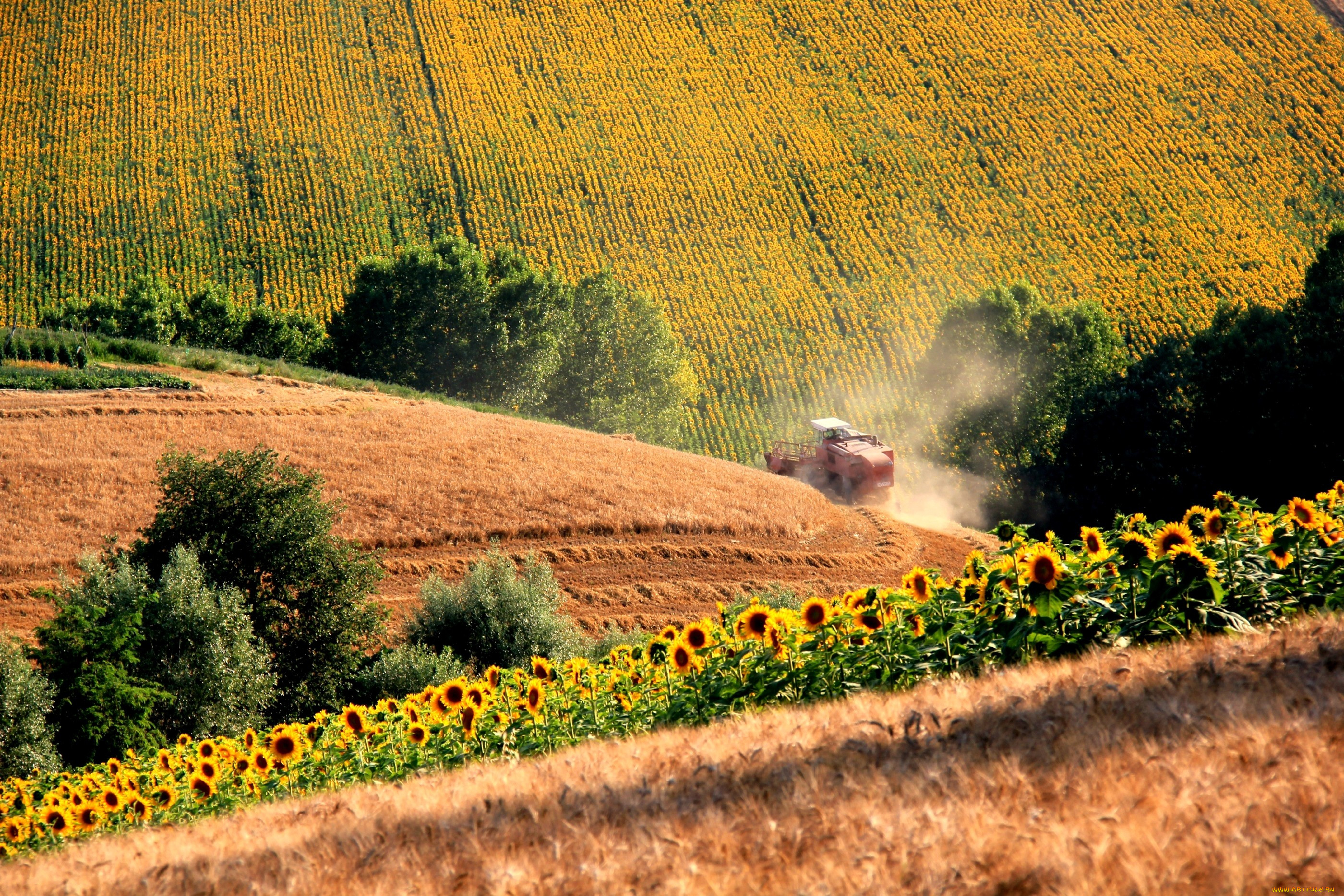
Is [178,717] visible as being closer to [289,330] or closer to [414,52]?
[289,330]

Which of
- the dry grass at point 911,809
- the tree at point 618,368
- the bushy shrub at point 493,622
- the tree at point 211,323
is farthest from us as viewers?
the tree at point 211,323

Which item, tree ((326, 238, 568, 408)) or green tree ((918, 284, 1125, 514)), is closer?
green tree ((918, 284, 1125, 514))

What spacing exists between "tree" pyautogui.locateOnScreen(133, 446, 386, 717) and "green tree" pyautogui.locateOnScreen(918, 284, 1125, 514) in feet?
111

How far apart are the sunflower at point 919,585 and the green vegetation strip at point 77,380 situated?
39.4m

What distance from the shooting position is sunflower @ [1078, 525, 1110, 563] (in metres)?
6.30

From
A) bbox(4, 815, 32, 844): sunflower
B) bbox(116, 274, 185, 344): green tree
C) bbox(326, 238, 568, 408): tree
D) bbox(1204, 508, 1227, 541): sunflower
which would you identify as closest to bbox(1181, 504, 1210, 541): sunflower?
bbox(1204, 508, 1227, 541): sunflower

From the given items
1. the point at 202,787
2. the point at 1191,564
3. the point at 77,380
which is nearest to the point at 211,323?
the point at 77,380

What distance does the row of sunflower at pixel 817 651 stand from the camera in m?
6.03

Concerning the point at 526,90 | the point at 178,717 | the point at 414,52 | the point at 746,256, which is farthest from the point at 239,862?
the point at 414,52

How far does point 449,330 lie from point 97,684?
47.0 meters

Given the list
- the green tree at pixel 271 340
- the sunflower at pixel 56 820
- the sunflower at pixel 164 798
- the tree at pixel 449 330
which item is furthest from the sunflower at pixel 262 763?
the green tree at pixel 271 340

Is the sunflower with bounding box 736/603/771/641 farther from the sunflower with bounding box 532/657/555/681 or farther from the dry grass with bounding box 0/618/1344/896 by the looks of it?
the sunflower with bounding box 532/657/555/681

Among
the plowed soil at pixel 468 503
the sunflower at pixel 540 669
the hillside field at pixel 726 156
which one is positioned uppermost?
the hillside field at pixel 726 156

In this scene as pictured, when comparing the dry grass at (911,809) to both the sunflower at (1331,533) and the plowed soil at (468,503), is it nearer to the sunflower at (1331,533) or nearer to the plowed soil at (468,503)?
the sunflower at (1331,533)
